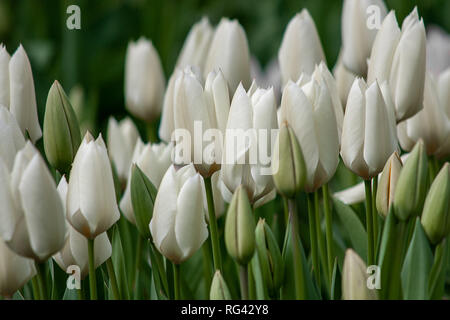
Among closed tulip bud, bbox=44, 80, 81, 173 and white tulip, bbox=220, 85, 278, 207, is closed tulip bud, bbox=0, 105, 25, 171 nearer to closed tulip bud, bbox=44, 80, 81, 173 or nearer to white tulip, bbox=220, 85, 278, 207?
closed tulip bud, bbox=44, 80, 81, 173

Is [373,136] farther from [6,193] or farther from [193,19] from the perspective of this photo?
[193,19]

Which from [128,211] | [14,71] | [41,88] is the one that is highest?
[41,88]

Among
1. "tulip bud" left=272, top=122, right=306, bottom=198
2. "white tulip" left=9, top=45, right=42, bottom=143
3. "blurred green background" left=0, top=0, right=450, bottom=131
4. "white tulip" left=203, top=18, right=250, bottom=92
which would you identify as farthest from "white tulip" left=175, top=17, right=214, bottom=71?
"blurred green background" left=0, top=0, right=450, bottom=131

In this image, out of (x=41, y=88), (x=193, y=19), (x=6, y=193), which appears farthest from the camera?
(x=193, y=19)

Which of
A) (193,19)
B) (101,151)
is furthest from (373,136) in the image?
(193,19)

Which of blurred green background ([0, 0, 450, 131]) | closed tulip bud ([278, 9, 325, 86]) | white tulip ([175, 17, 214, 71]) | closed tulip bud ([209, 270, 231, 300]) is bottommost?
closed tulip bud ([209, 270, 231, 300])

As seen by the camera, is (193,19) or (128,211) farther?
(193,19)
